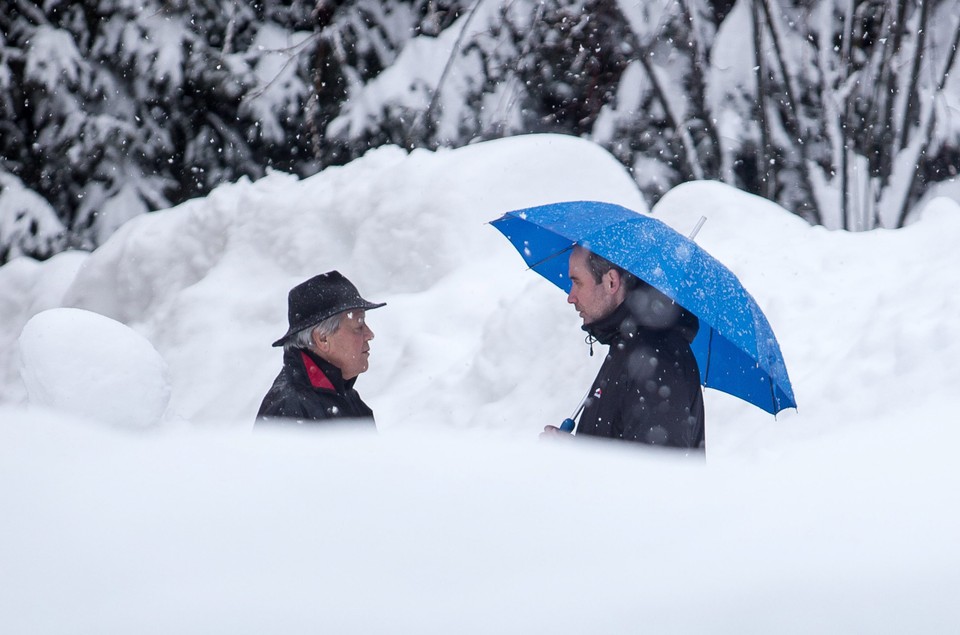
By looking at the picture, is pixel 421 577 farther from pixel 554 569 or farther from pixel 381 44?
pixel 381 44

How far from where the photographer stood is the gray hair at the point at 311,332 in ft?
11.1

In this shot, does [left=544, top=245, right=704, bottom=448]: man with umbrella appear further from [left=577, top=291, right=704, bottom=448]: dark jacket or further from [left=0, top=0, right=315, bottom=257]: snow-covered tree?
[left=0, top=0, right=315, bottom=257]: snow-covered tree

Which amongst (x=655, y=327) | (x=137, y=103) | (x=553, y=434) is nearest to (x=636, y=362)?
(x=655, y=327)

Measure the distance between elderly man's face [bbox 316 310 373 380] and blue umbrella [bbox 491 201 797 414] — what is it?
1.96 ft

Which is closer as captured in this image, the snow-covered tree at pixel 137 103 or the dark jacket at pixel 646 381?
the dark jacket at pixel 646 381

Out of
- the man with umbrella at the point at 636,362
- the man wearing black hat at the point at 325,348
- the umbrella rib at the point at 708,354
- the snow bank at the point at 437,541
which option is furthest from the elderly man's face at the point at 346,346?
the snow bank at the point at 437,541

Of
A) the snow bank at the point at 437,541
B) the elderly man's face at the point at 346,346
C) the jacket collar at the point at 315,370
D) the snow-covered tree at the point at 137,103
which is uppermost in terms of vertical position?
the snow-covered tree at the point at 137,103

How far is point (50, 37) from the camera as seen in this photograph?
11414mm

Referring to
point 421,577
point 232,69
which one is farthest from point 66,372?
point 232,69

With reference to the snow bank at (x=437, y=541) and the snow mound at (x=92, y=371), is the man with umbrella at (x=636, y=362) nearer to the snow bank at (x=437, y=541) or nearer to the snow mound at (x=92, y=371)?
the snow mound at (x=92, y=371)

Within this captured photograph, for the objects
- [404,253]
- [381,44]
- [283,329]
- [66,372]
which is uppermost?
[381,44]

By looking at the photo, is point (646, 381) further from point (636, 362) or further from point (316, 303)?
point (316, 303)

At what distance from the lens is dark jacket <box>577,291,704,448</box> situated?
279 cm

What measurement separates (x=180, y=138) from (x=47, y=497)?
1151cm
